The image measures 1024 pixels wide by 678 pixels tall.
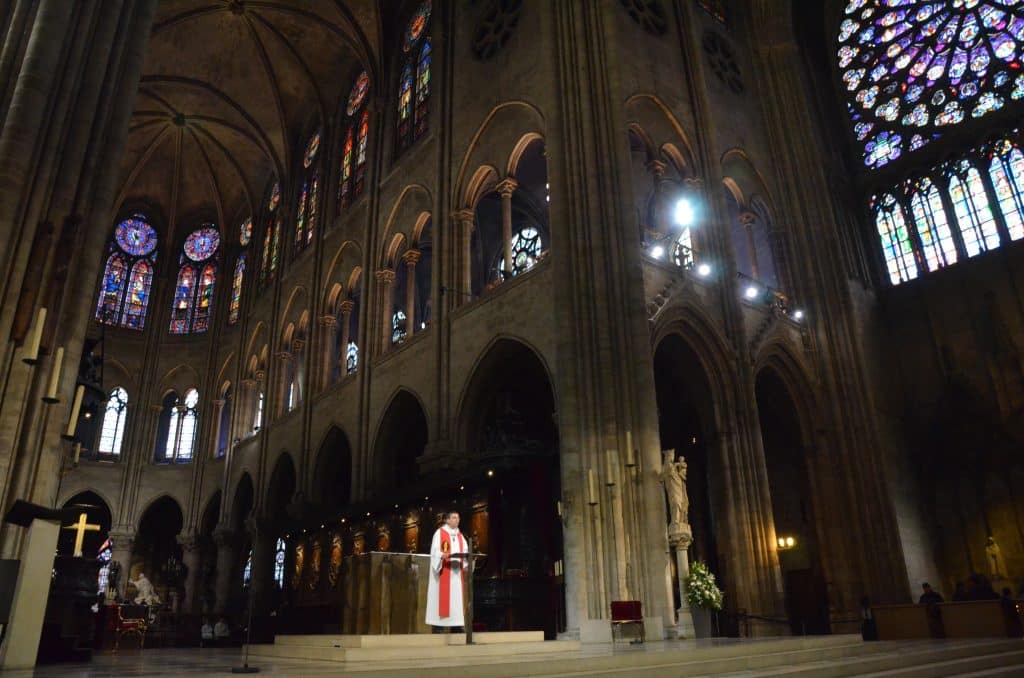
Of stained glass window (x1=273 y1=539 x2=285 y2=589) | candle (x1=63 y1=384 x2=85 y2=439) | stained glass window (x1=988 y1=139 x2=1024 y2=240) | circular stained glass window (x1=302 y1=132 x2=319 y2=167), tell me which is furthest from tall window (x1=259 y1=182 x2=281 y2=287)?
stained glass window (x1=988 y1=139 x2=1024 y2=240)

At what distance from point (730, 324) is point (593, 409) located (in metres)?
4.85

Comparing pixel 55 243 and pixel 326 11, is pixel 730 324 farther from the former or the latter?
pixel 326 11

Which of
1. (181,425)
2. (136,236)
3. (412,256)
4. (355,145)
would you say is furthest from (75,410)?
(136,236)

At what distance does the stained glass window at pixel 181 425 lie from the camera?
31219 millimetres

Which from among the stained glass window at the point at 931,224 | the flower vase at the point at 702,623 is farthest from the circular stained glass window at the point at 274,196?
the flower vase at the point at 702,623

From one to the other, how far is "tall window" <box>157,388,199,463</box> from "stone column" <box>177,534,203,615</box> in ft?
12.0

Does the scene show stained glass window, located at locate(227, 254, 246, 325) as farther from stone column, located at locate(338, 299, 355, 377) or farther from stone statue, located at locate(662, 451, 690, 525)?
stone statue, located at locate(662, 451, 690, 525)

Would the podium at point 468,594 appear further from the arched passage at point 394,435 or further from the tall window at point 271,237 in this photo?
the tall window at point 271,237

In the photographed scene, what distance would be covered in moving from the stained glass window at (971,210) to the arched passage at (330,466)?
18087mm

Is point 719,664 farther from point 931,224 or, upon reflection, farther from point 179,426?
point 179,426

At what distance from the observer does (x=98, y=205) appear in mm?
10984

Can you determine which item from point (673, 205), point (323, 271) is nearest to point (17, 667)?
point (673, 205)

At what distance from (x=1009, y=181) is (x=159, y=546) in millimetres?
33382

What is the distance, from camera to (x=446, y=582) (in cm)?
759
